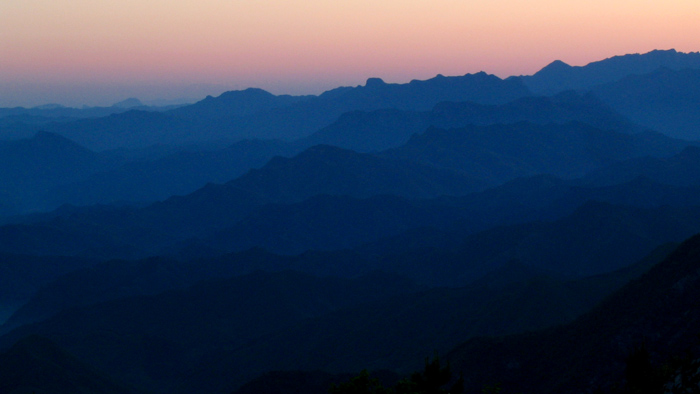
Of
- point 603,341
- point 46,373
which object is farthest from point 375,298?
point 603,341

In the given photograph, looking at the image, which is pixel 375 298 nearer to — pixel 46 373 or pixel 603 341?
pixel 46 373

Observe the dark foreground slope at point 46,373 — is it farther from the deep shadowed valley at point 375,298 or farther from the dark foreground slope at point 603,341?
the dark foreground slope at point 603,341

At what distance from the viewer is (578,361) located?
4447 cm

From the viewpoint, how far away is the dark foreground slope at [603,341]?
41.7 metres

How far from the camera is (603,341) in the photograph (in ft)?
146

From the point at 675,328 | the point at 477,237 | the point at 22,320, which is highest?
the point at 675,328

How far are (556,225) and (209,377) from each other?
259 ft

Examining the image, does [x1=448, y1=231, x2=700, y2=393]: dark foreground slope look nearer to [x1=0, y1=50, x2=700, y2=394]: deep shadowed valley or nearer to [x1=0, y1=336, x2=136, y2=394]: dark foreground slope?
[x1=0, y1=50, x2=700, y2=394]: deep shadowed valley

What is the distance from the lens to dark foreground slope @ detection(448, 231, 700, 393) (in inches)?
1640

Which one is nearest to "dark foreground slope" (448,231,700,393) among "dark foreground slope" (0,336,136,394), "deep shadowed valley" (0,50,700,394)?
"deep shadowed valley" (0,50,700,394)

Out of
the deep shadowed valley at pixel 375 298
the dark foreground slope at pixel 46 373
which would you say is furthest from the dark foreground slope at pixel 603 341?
the dark foreground slope at pixel 46 373

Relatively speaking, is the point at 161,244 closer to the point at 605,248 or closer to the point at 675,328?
the point at 605,248

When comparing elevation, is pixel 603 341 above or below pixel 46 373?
above

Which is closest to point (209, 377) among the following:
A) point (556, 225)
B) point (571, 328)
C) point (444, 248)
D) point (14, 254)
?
point (571, 328)
